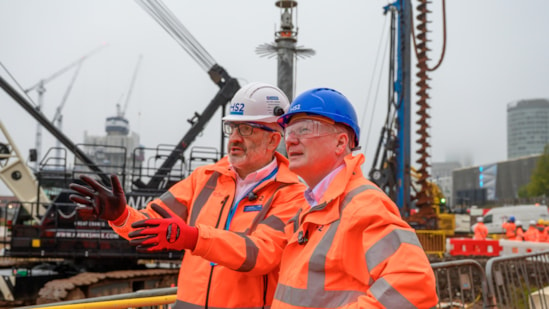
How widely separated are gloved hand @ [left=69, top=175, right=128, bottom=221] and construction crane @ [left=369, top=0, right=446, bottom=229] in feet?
51.3

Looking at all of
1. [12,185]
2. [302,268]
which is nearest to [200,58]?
[12,185]

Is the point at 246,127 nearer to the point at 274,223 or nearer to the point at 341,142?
the point at 274,223

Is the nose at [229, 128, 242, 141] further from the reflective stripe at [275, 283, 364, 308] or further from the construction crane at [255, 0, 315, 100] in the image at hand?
the construction crane at [255, 0, 315, 100]

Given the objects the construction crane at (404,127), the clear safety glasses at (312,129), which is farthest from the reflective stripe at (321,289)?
the construction crane at (404,127)

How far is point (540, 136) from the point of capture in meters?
161

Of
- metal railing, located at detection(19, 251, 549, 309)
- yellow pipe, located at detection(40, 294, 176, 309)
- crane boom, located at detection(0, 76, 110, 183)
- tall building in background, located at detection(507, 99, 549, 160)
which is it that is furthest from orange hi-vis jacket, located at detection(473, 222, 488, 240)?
tall building in background, located at detection(507, 99, 549, 160)

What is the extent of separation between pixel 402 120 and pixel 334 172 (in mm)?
16227

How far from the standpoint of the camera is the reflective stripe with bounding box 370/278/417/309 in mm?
1839

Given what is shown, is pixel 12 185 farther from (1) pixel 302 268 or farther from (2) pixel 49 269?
(1) pixel 302 268

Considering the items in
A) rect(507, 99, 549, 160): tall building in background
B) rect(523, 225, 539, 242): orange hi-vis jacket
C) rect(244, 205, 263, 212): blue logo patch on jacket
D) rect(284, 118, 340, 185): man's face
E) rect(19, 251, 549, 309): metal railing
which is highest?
rect(507, 99, 549, 160): tall building in background

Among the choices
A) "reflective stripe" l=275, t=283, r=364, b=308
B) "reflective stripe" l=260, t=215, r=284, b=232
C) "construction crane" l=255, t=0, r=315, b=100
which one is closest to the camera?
"reflective stripe" l=275, t=283, r=364, b=308

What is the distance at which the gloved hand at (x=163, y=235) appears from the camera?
243 cm

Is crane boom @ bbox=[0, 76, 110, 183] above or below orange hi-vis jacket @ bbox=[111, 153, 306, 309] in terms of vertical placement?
above

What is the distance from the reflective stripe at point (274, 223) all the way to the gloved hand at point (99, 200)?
72cm
